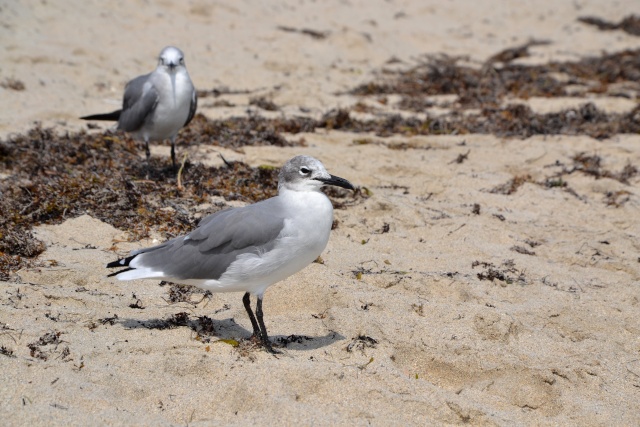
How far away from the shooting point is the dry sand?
3.04m

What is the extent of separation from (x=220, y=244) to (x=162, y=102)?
9.37 ft

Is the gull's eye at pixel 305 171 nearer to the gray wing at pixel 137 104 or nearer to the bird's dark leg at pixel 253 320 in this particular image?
the bird's dark leg at pixel 253 320

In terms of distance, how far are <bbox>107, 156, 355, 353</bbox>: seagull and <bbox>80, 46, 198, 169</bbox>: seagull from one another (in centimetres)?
262

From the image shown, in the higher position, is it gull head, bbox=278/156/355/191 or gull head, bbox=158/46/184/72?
gull head, bbox=158/46/184/72

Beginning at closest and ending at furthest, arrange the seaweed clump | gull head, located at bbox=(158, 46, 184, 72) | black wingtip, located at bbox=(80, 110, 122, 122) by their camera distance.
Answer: the seaweed clump
gull head, located at bbox=(158, 46, 184, 72)
black wingtip, located at bbox=(80, 110, 122, 122)

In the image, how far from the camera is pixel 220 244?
3492 mm

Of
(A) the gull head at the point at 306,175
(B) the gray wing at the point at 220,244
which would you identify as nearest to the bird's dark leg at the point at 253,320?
(B) the gray wing at the point at 220,244

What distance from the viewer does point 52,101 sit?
7.46 m

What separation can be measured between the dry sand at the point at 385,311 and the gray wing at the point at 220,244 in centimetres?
35

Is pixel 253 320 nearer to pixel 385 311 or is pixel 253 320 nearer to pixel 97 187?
pixel 385 311

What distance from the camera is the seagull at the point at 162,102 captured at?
5.97 meters

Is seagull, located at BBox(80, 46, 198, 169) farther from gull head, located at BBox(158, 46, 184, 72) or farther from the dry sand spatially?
the dry sand

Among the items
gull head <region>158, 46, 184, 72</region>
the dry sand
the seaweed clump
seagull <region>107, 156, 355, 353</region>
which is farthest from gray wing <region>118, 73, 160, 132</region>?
seagull <region>107, 156, 355, 353</region>

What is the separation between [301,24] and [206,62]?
109 inches
